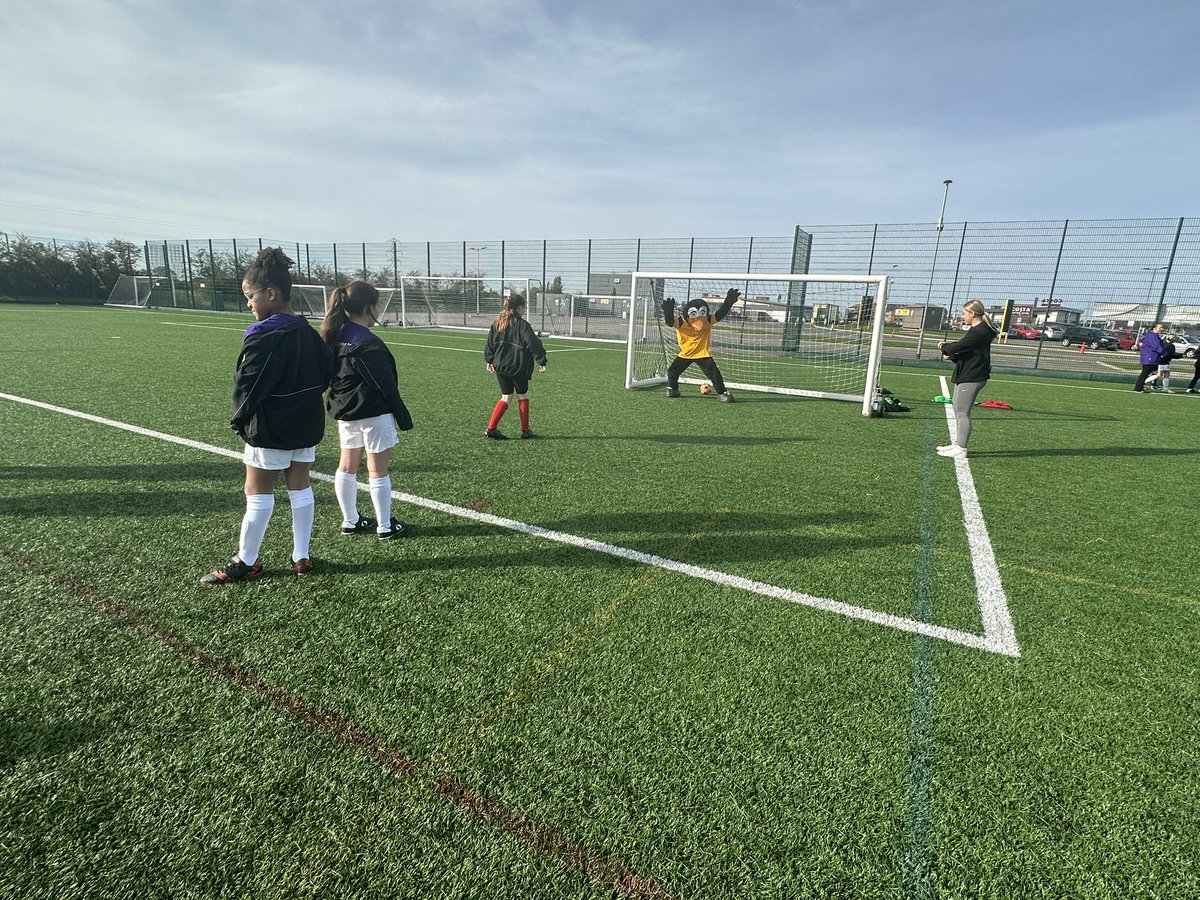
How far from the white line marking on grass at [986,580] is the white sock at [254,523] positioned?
419 cm

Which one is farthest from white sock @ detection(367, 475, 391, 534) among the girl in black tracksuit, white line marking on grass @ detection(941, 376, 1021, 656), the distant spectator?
the distant spectator

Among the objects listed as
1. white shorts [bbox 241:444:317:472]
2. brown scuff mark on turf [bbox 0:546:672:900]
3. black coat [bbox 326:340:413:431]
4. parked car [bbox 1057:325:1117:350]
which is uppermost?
parked car [bbox 1057:325:1117:350]

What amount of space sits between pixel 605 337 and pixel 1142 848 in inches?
1091

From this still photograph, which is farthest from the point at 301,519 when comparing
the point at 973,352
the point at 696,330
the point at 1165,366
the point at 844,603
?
the point at 1165,366

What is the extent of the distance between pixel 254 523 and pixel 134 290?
52.7 m

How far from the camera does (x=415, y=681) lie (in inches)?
112

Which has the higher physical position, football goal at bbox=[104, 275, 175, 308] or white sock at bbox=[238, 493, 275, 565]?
football goal at bbox=[104, 275, 175, 308]

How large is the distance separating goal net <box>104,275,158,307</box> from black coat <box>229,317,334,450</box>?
5169cm

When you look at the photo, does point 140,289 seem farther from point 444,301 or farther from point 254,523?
point 254,523

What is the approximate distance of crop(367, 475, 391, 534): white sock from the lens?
429 centimetres

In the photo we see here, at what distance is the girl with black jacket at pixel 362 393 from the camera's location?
408 centimetres

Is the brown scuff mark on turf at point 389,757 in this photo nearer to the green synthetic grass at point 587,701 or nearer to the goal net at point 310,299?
the green synthetic grass at point 587,701

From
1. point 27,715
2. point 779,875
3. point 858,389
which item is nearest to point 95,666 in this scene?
point 27,715

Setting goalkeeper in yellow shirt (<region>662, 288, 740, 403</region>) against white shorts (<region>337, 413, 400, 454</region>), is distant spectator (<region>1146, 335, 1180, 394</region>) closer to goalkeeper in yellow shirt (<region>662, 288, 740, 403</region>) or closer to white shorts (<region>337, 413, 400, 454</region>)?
goalkeeper in yellow shirt (<region>662, 288, 740, 403</region>)
